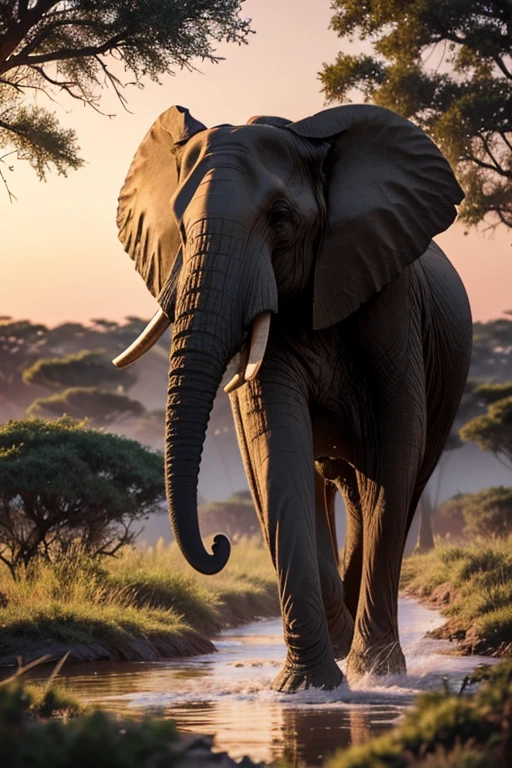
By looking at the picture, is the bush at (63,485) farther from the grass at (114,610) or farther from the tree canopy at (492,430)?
the tree canopy at (492,430)

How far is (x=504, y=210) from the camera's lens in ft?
71.0

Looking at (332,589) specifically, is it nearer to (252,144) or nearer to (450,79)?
(252,144)

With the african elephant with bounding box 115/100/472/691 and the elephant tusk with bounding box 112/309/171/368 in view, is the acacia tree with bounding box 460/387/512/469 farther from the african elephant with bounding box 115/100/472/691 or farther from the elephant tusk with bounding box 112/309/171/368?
the elephant tusk with bounding box 112/309/171/368

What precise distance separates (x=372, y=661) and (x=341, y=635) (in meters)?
0.90

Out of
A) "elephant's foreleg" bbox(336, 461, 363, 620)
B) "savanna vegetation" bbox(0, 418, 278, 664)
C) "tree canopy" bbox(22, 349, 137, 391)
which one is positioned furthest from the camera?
"tree canopy" bbox(22, 349, 137, 391)

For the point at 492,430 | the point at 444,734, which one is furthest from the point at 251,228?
the point at 492,430

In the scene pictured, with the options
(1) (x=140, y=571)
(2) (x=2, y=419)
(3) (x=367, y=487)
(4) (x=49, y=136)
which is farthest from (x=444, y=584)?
(2) (x=2, y=419)

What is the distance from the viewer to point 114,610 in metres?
12.8

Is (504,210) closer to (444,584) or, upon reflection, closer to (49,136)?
(444,584)

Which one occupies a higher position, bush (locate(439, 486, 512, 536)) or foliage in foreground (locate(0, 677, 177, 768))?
bush (locate(439, 486, 512, 536))

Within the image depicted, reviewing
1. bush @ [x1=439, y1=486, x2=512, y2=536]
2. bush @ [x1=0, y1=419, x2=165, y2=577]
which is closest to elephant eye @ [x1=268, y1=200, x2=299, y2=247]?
bush @ [x1=0, y1=419, x2=165, y2=577]

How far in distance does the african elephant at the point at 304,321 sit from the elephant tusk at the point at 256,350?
1 cm

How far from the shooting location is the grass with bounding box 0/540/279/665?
11484mm

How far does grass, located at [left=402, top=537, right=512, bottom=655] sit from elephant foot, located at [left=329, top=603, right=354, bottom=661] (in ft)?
5.21
